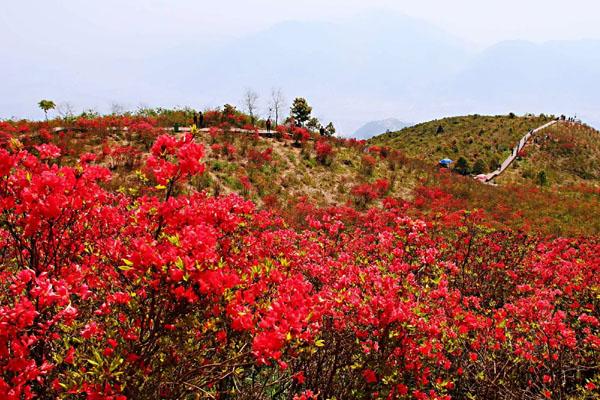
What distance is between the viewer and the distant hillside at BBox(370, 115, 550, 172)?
56406 mm

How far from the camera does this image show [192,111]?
32656 mm

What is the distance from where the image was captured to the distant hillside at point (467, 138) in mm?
56406

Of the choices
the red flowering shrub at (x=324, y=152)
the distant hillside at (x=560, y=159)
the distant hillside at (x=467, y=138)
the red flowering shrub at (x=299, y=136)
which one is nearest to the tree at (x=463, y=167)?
the distant hillside at (x=467, y=138)

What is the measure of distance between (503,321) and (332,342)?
9.43 feet

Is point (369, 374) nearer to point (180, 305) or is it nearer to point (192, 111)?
point (180, 305)

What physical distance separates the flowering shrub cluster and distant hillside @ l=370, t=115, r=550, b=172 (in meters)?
49.1

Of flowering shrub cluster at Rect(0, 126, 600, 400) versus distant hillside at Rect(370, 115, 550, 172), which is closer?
flowering shrub cluster at Rect(0, 126, 600, 400)

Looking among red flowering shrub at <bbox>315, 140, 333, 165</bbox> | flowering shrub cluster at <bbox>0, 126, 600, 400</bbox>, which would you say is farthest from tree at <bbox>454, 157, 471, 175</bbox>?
flowering shrub cluster at <bbox>0, 126, 600, 400</bbox>


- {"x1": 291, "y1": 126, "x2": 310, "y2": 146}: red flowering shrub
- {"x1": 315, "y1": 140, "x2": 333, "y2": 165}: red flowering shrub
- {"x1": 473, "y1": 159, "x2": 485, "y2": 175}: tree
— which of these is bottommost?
{"x1": 473, "y1": 159, "x2": 485, "y2": 175}: tree

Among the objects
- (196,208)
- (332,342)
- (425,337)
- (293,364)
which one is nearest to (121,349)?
(196,208)

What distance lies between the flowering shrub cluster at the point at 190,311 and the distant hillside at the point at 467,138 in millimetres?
49146

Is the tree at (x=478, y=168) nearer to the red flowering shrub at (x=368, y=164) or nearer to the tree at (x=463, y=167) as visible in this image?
the tree at (x=463, y=167)

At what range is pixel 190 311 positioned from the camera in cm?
318

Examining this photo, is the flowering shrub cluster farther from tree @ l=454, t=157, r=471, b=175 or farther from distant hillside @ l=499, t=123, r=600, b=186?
tree @ l=454, t=157, r=471, b=175
